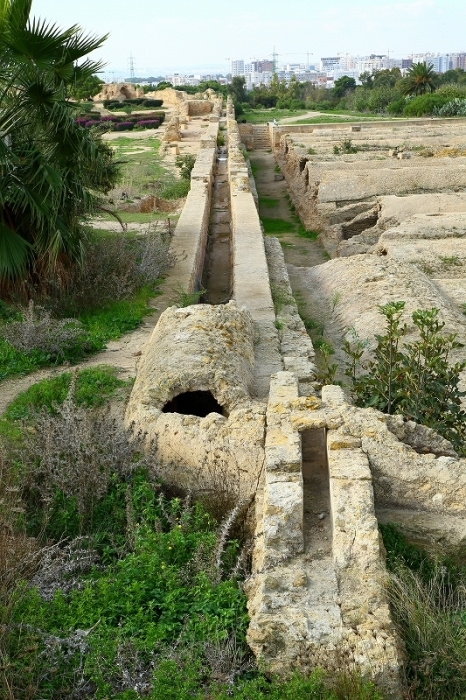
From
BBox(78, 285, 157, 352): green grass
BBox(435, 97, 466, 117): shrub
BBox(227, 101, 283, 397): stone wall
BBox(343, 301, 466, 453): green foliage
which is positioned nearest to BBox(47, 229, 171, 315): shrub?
BBox(78, 285, 157, 352): green grass

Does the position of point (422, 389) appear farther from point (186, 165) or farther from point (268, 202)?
point (268, 202)

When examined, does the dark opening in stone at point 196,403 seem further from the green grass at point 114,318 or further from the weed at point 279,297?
the weed at point 279,297

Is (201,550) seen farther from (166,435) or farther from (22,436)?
(22,436)

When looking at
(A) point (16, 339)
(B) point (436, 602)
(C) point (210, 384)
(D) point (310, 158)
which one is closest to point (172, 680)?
(B) point (436, 602)

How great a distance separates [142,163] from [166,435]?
19.2 metres

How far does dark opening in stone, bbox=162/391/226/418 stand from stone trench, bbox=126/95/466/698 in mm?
11

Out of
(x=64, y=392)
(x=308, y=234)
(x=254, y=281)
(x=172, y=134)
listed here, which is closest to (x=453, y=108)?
(x=172, y=134)

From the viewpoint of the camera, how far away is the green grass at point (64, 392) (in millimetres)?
6922

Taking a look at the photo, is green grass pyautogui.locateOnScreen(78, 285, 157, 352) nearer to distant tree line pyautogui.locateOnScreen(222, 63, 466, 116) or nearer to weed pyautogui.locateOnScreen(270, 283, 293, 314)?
weed pyautogui.locateOnScreen(270, 283, 293, 314)

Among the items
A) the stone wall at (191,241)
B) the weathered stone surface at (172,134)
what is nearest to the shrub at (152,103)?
the weathered stone surface at (172,134)

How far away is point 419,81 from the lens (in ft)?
157

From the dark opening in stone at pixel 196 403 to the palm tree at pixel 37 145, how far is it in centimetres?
297

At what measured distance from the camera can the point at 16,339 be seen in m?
8.23

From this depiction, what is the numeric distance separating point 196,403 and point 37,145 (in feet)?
13.0
